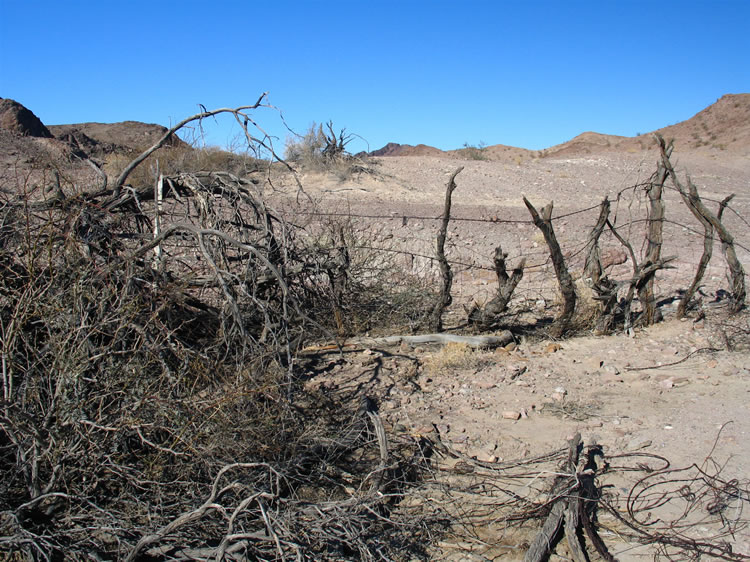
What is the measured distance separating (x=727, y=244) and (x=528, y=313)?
2.26 metres

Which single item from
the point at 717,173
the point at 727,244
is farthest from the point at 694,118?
the point at 727,244

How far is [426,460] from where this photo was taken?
4.24m

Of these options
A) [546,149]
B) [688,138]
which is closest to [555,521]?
[546,149]

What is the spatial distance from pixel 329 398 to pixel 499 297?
93.2 inches

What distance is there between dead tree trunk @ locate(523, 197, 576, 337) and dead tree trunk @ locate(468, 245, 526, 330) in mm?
325

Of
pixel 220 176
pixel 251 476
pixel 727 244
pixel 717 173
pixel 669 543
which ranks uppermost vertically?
pixel 717 173

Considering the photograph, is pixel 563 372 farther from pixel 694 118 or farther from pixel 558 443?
pixel 694 118

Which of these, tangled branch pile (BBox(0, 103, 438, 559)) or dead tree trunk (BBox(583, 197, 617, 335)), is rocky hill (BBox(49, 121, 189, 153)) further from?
tangled branch pile (BBox(0, 103, 438, 559))

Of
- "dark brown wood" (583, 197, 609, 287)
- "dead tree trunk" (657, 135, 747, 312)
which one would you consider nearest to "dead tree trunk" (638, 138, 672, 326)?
"dead tree trunk" (657, 135, 747, 312)

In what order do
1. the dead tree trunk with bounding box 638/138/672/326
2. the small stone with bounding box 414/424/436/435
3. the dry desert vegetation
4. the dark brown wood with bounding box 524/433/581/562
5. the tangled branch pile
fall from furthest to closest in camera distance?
the dead tree trunk with bounding box 638/138/672/326
the small stone with bounding box 414/424/436/435
the dark brown wood with bounding box 524/433/581/562
the dry desert vegetation
the tangled branch pile

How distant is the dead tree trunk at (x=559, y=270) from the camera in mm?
5988

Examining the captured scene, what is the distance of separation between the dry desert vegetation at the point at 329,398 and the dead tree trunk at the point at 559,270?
0.03 m

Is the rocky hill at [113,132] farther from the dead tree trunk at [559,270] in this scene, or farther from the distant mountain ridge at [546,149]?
the dead tree trunk at [559,270]

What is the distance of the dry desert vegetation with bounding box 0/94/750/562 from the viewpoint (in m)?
3.13
